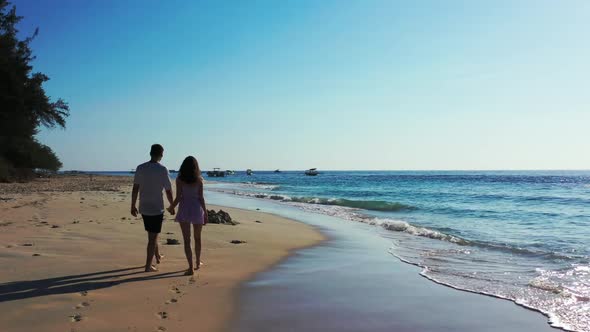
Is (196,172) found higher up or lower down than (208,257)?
higher up

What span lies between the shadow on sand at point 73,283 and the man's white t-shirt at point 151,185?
3.03 feet

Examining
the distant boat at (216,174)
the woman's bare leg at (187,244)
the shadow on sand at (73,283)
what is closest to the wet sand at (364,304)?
the woman's bare leg at (187,244)

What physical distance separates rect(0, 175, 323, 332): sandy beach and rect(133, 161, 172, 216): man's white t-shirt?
0.95 m

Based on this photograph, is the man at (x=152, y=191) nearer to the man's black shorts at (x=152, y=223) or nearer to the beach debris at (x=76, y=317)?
the man's black shorts at (x=152, y=223)

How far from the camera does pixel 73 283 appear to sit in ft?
18.2

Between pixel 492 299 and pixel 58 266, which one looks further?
pixel 58 266

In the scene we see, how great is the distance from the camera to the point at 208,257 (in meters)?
7.79

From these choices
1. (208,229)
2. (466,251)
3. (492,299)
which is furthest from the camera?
(208,229)

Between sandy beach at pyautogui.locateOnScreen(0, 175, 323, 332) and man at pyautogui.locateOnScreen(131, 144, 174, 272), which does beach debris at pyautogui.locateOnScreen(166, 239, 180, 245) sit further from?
man at pyautogui.locateOnScreen(131, 144, 174, 272)

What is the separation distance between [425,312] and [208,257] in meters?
4.18

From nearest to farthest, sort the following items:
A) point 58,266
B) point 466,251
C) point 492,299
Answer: point 492,299 < point 58,266 < point 466,251

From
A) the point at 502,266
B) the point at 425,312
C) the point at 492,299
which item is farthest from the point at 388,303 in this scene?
Answer: the point at 502,266

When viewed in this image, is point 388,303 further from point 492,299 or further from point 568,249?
point 568,249

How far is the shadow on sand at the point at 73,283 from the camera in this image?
5.05 m
